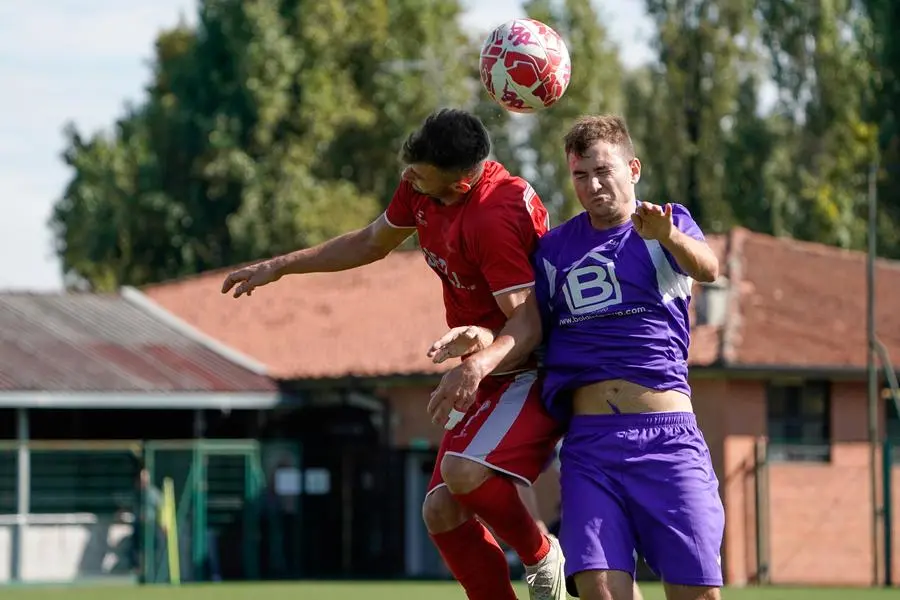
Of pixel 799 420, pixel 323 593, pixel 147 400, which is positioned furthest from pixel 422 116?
pixel 323 593

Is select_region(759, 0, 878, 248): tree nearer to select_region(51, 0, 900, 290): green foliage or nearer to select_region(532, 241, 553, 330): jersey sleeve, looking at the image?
select_region(51, 0, 900, 290): green foliage

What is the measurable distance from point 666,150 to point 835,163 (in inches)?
188

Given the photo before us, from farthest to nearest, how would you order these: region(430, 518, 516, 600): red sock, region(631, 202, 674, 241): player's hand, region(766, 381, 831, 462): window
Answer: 1. region(766, 381, 831, 462): window
2. region(430, 518, 516, 600): red sock
3. region(631, 202, 674, 241): player's hand

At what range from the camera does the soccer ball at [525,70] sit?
7109 millimetres

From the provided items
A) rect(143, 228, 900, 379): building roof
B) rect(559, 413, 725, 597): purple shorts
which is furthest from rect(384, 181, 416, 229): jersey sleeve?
rect(143, 228, 900, 379): building roof

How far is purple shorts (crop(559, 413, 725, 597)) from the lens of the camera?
20.2 ft

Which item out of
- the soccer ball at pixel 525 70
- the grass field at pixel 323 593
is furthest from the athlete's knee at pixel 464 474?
the grass field at pixel 323 593

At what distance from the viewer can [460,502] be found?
22.2ft

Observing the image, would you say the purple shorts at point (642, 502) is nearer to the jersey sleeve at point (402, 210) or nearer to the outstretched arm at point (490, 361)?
the outstretched arm at point (490, 361)

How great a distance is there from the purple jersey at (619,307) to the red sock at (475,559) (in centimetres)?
84

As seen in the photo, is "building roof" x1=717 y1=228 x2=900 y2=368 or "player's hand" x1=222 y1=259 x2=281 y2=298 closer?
"player's hand" x1=222 y1=259 x2=281 y2=298

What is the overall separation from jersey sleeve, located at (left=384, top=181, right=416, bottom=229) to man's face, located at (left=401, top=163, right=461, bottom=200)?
0.31m

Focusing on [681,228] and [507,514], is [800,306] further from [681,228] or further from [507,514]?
[681,228]

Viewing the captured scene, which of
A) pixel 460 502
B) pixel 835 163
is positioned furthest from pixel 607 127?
pixel 835 163
